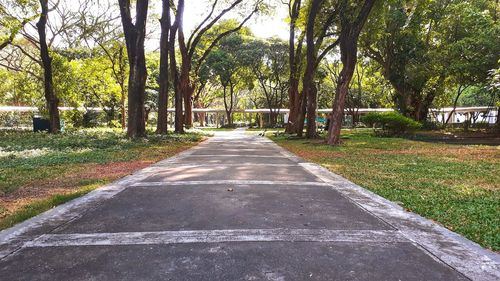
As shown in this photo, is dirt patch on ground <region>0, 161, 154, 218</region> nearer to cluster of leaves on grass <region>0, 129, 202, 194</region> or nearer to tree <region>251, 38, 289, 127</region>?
cluster of leaves on grass <region>0, 129, 202, 194</region>

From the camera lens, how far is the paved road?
2961 mm

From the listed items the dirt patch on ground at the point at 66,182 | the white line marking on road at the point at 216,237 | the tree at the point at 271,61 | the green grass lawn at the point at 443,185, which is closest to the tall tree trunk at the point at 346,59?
the green grass lawn at the point at 443,185

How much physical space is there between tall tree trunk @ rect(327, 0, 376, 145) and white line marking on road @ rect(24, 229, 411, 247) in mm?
11908

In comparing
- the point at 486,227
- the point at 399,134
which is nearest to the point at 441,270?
the point at 486,227

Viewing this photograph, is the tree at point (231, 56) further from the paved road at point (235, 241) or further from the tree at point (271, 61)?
the paved road at point (235, 241)

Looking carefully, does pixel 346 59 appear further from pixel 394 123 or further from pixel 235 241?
pixel 235 241

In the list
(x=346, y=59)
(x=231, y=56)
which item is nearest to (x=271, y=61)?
(x=231, y=56)

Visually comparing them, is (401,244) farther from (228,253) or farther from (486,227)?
(228,253)

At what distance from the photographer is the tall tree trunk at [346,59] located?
47.0ft

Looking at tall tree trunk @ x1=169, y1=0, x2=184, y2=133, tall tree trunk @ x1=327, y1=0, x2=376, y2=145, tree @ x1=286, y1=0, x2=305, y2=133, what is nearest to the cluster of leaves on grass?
tall tree trunk @ x1=169, y1=0, x2=184, y2=133

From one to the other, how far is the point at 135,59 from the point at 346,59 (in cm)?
906

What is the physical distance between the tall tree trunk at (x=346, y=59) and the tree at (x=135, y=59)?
8543mm

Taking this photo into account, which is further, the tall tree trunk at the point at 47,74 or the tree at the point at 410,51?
the tree at the point at 410,51

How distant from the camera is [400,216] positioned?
15.3 ft
